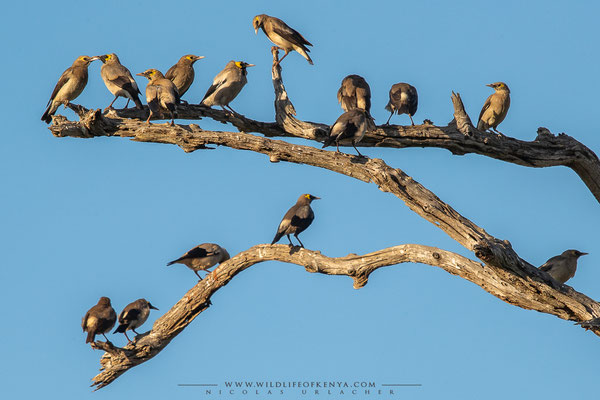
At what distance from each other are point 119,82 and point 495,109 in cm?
563

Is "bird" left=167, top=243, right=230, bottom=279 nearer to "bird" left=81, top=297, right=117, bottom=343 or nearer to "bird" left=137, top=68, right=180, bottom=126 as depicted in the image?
"bird" left=81, top=297, right=117, bottom=343

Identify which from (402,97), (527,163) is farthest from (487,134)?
(402,97)

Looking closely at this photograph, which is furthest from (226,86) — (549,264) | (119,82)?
(549,264)

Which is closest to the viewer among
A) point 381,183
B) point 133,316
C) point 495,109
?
point 381,183

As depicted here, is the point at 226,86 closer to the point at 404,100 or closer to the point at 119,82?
the point at 119,82

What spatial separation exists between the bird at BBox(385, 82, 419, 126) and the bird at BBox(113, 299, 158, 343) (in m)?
4.30

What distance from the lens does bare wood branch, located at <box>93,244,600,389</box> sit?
9094 millimetres

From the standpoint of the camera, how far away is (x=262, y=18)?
41.9ft

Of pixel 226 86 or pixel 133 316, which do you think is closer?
pixel 133 316

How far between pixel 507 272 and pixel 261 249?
279cm

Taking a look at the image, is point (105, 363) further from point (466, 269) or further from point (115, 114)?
point (466, 269)

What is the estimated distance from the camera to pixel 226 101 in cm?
1252

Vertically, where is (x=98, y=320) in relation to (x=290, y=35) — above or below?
below

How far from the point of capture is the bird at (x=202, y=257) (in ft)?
37.6
